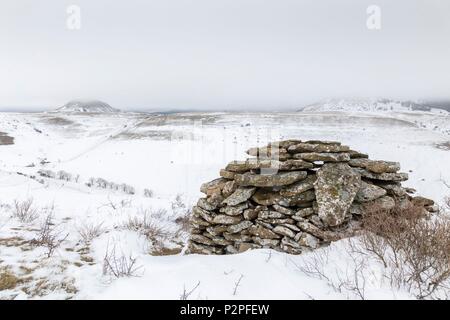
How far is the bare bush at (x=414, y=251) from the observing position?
3069 mm

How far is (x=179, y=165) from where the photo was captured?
19.0m

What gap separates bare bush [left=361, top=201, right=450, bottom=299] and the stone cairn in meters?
0.69

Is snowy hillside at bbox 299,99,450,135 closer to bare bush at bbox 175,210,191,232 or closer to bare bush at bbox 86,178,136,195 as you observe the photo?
bare bush at bbox 86,178,136,195

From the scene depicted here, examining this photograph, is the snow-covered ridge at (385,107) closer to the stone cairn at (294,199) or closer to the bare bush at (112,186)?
the bare bush at (112,186)

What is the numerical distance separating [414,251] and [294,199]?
2058 mm

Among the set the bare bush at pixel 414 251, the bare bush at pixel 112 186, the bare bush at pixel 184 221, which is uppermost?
the bare bush at pixel 414 251

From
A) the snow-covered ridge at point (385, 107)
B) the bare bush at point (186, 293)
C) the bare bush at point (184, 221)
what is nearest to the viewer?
the bare bush at point (186, 293)

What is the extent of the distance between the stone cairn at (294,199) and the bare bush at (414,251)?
69cm

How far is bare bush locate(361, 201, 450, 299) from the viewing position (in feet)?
10.1

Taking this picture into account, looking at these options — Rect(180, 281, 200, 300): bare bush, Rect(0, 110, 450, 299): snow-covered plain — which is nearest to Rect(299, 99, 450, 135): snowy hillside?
Rect(0, 110, 450, 299): snow-covered plain

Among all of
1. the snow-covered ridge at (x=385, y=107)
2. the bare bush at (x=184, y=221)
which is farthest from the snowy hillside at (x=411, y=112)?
the bare bush at (x=184, y=221)

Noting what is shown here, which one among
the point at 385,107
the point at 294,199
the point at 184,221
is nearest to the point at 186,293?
the point at 294,199

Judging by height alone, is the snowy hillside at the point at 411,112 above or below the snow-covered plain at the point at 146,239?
above
